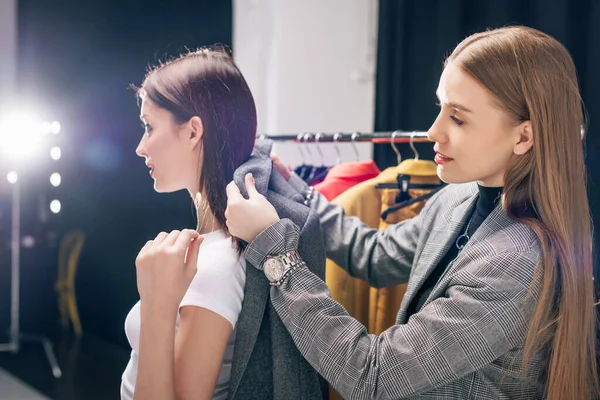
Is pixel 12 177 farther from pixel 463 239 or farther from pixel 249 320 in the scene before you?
pixel 463 239

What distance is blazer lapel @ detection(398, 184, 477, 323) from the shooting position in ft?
4.48

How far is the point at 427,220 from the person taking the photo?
1.53 m

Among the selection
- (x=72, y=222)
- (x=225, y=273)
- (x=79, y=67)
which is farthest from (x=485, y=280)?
(x=72, y=222)

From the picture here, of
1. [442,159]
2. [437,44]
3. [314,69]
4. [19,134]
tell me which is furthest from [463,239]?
[19,134]

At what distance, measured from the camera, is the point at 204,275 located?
1282mm

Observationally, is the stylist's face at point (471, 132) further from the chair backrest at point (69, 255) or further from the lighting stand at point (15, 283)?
the chair backrest at point (69, 255)

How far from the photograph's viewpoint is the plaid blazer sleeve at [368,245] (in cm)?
161

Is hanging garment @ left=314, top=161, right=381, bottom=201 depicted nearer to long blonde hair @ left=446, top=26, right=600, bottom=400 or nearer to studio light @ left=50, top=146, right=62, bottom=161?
long blonde hair @ left=446, top=26, right=600, bottom=400

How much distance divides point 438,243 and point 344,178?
26.6 inches

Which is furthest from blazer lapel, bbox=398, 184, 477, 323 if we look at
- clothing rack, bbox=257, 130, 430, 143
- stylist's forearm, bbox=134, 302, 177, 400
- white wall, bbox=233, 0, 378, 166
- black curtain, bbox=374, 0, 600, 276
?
white wall, bbox=233, 0, 378, 166

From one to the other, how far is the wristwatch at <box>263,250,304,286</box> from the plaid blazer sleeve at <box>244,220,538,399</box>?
0.05ft

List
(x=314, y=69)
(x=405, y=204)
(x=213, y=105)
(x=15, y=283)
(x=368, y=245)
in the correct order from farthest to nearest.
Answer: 1. (x=15, y=283)
2. (x=314, y=69)
3. (x=405, y=204)
4. (x=368, y=245)
5. (x=213, y=105)

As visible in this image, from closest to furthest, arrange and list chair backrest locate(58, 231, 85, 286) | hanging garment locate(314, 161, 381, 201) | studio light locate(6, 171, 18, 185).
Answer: hanging garment locate(314, 161, 381, 201) < studio light locate(6, 171, 18, 185) < chair backrest locate(58, 231, 85, 286)

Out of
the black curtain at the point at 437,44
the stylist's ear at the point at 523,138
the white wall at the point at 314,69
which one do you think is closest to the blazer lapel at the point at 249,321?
the stylist's ear at the point at 523,138
